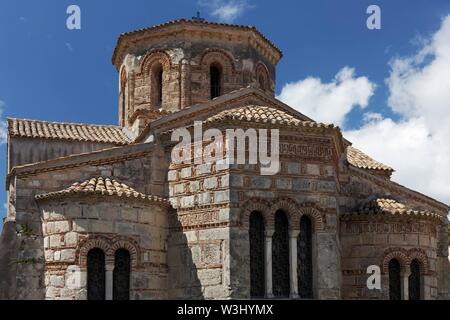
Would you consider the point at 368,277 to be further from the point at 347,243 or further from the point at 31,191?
the point at 31,191

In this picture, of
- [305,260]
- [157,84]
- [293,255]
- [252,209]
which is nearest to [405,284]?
[305,260]

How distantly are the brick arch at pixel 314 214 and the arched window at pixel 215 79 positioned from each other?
5.51 meters

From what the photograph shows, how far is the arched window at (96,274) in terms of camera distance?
38.5 ft

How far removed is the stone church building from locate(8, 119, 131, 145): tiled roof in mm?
3276

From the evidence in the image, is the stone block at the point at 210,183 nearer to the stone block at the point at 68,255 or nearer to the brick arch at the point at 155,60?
the stone block at the point at 68,255

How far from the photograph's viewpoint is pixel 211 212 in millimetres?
11977

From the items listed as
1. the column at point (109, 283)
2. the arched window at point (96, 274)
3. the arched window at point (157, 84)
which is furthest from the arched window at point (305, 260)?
the arched window at point (157, 84)

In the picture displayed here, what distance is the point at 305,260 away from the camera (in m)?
12.3

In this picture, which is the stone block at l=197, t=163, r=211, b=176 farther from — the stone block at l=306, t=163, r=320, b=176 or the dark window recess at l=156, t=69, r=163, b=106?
the dark window recess at l=156, t=69, r=163, b=106

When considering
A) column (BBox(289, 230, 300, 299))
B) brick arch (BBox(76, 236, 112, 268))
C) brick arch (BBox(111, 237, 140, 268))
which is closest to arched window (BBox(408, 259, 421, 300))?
column (BBox(289, 230, 300, 299))

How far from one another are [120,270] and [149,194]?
5.02 feet

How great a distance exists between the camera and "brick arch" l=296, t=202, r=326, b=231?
1223 cm
